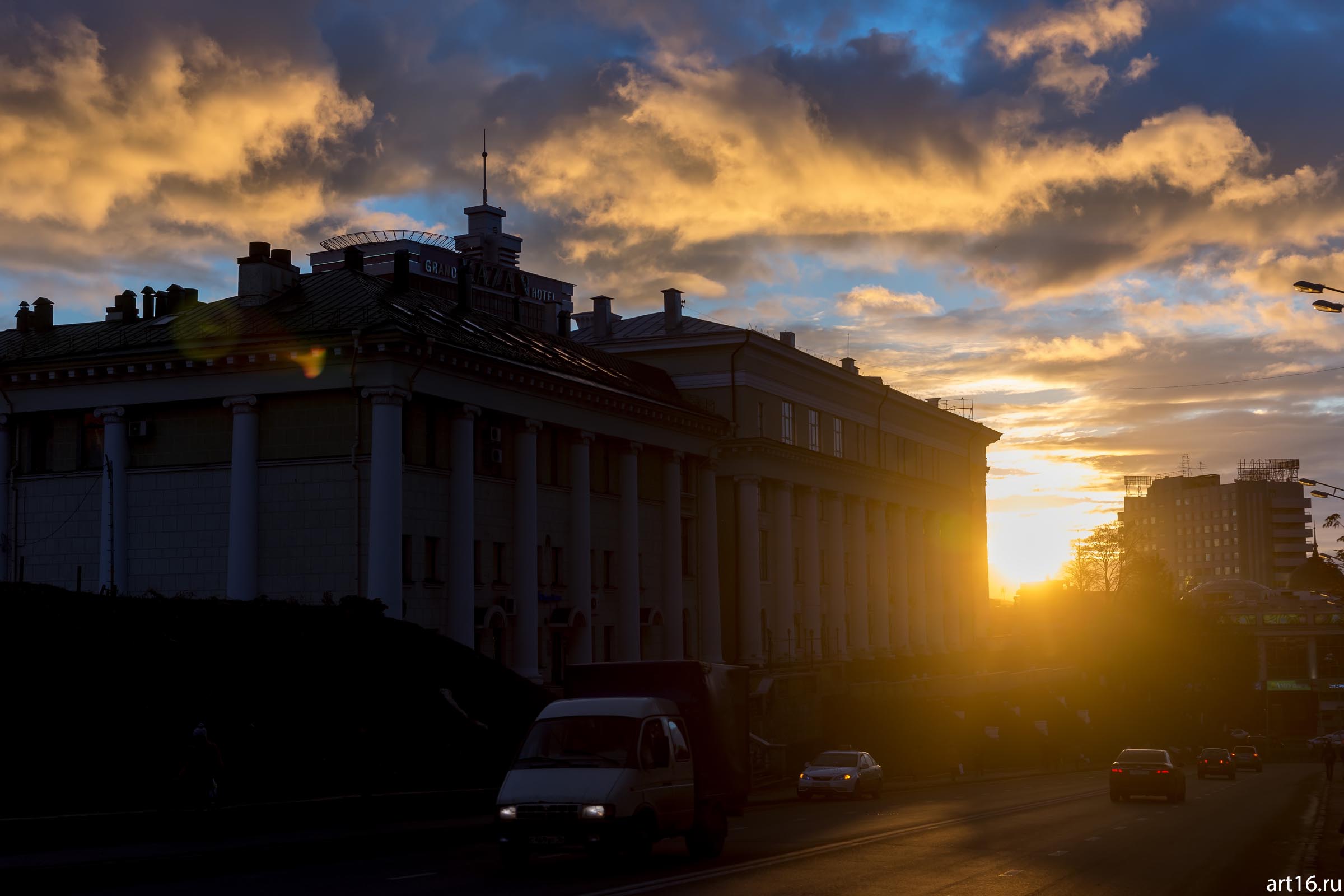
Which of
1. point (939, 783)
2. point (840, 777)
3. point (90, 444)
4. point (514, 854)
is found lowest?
point (939, 783)

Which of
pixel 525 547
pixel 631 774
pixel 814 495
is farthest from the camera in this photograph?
pixel 814 495

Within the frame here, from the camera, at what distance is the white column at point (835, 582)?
3044 inches

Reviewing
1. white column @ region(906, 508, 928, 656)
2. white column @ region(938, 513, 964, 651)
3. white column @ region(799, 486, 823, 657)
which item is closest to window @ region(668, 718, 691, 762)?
white column @ region(799, 486, 823, 657)

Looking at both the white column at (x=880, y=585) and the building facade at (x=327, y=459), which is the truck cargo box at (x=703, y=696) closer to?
the building facade at (x=327, y=459)

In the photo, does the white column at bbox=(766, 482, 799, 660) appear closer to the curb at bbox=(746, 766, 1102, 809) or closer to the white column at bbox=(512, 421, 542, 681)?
the curb at bbox=(746, 766, 1102, 809)

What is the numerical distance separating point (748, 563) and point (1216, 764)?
21530mm

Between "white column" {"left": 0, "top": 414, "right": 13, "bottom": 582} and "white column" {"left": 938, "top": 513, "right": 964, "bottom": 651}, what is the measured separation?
5888cm

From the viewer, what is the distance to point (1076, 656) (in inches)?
4040

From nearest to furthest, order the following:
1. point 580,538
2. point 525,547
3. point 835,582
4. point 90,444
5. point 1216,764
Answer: point 90,444, point 525,547, point 580,538, point 1216,764, point 835,582

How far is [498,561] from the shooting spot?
164 ft

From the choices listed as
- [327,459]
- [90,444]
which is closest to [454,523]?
[327,459]

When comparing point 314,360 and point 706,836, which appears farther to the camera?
point 314,360

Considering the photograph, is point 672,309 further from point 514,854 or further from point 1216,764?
point 514,854

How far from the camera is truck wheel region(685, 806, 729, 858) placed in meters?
21.8
